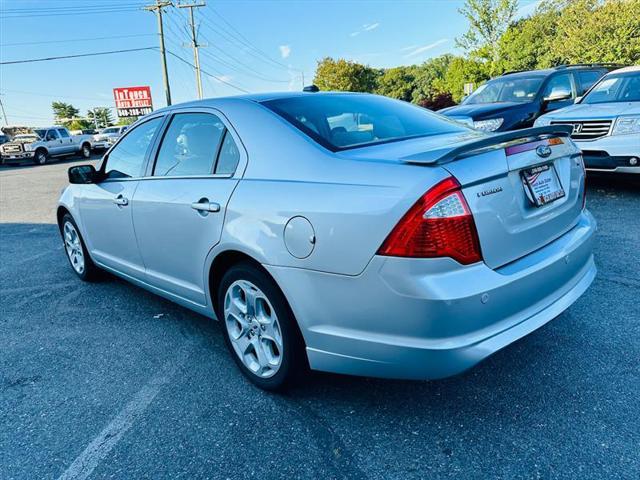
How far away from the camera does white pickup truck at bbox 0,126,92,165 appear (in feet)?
76.7

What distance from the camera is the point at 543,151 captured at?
2.14 meters

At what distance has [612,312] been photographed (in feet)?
10.1

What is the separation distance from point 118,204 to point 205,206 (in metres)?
1.22

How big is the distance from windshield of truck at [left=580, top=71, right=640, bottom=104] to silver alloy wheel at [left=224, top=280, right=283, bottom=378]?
6.56m

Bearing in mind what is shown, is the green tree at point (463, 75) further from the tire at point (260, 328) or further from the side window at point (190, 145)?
the tire at point (260, 328)

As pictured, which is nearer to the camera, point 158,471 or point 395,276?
point 395,276

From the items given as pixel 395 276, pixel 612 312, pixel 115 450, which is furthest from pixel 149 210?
pixel 612 312

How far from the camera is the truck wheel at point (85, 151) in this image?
27.2 metres

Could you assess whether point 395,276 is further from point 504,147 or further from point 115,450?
point 115,450

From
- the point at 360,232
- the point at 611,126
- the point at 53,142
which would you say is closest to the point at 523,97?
the point at 611,126

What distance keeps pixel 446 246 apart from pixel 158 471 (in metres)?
1.55

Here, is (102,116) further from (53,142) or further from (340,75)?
(53,142)

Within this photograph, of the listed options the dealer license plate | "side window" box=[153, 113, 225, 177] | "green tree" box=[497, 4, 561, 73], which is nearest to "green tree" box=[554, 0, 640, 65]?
"green tree" box=[497, 4, 561, 73]

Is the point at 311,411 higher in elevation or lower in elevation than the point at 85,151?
higher
